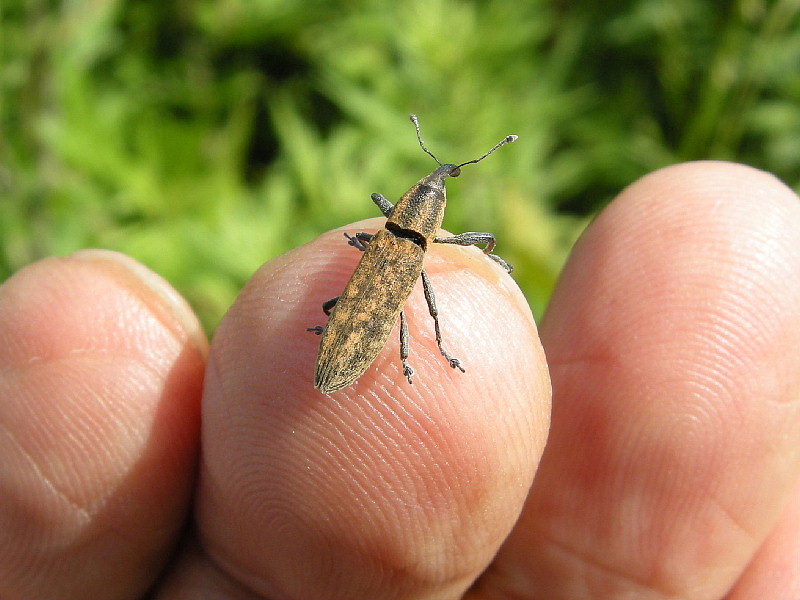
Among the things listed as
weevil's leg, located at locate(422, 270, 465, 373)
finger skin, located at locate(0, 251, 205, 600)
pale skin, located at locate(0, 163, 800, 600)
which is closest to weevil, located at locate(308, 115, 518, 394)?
weevil's leg, located at locate(422, 270, 465, 373)

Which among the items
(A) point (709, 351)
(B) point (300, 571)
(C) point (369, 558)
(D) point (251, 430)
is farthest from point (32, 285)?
(A) point (709, 351)

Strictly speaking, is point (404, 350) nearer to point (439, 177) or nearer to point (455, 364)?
point (455, 364)

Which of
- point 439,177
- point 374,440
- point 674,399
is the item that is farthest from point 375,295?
point 674,399

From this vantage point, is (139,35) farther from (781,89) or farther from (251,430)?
(781,89)

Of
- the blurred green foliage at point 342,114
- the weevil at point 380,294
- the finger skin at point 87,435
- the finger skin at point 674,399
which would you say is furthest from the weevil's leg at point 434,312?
the blurred green foliage at point 342,114

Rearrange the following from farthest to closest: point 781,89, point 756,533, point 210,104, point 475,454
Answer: point 210,104 < point 781,89 < point 756,533 < point 475,454

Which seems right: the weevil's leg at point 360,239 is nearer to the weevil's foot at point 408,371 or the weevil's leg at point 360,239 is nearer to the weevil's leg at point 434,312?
the weevil's leg at point 434,312
